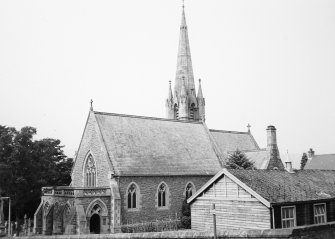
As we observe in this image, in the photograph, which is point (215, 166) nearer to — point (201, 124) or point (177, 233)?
point (201, 124)

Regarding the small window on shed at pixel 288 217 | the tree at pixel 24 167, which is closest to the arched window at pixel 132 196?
the tree at pixel 24 167

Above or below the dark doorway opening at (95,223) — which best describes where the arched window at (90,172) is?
above

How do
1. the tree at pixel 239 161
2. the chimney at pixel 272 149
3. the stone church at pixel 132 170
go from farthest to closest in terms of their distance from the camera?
the chimney at pixel 272 149
the tree at pixel 239 161
the stone church at pixel 132 170

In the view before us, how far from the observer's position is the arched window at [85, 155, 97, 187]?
37.1 metres

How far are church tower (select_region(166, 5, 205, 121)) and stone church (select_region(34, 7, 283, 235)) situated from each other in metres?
14.7

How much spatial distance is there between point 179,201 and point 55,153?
22.2 meters

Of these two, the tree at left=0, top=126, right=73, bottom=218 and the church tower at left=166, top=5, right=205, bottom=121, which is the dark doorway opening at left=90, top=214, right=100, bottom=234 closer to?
the tree at left=0, top=126, right=73, bottom=218

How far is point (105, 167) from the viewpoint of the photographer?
35.2 metres

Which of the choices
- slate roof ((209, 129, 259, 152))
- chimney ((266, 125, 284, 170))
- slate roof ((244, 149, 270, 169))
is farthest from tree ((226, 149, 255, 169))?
slate roof ((209, 129, 259, 152))

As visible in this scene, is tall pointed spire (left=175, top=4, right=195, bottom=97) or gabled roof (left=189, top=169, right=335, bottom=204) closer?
gabled roof (left=189, top=169, right=335, bottom=204)

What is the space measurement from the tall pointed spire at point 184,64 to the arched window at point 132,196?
99.0 feet

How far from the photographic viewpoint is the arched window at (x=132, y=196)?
34.8 meters

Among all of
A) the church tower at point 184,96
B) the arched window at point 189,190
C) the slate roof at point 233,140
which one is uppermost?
the church tower at point 184,96

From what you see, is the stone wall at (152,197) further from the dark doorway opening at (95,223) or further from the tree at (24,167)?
the tree at (24,167)
